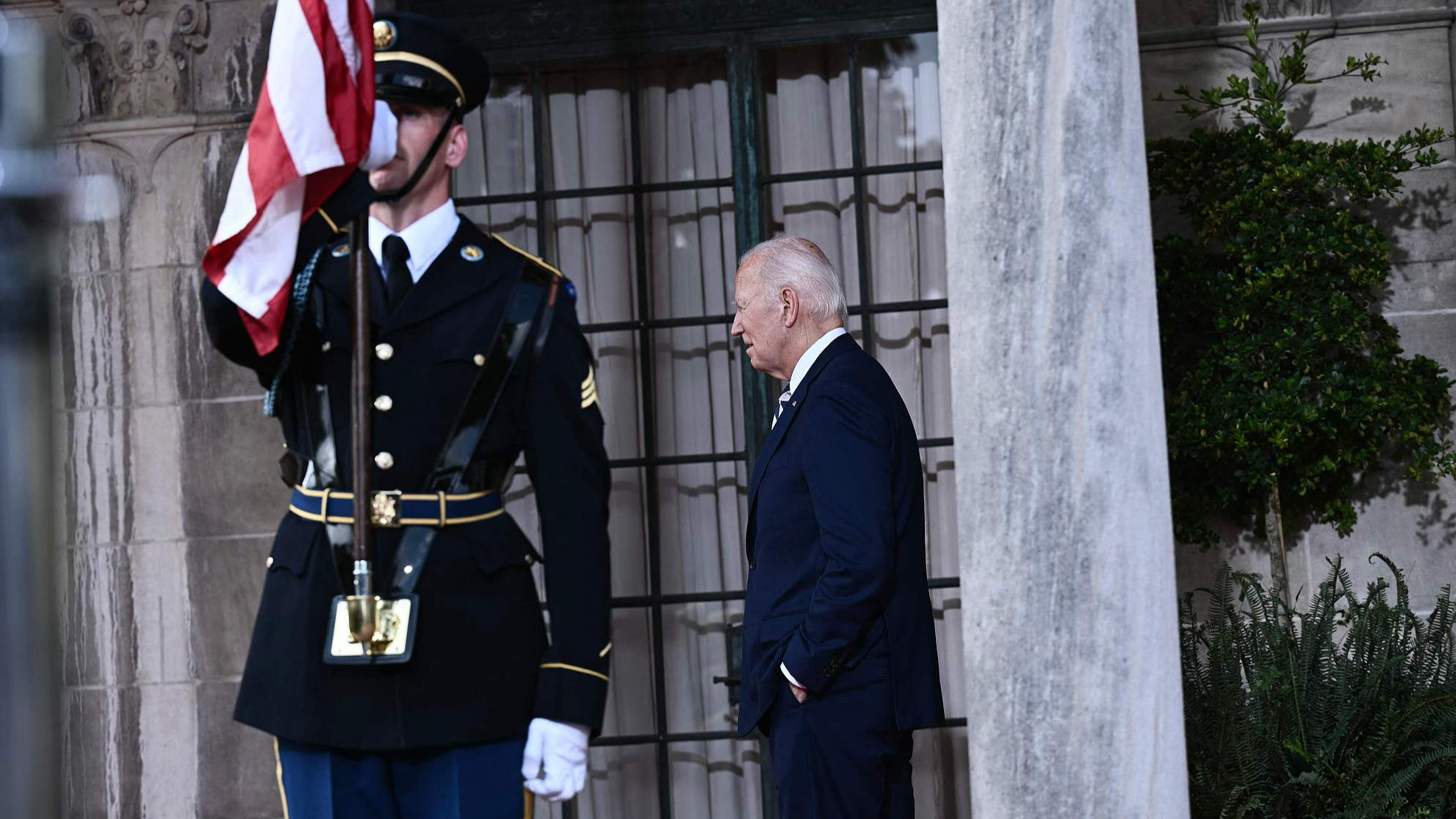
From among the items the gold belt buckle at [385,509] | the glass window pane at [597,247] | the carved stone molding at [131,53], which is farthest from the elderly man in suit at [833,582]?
the carved stone molding at [131,53]

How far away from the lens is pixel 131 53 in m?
4.98

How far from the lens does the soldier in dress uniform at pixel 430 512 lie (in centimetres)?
227

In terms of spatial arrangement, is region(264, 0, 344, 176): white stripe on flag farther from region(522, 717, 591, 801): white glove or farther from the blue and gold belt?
region(522, 717, 591, 801): white glove

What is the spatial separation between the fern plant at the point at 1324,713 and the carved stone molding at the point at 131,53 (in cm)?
365

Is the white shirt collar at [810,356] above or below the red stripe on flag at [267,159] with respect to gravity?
below

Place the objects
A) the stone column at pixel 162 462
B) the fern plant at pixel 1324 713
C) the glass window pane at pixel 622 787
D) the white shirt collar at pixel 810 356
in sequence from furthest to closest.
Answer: the glass window pane at pixel 622 787
the stone column at pixel 162 462
the fern plant at pixel 1324 713
the white shirt collar at pixel 810 356

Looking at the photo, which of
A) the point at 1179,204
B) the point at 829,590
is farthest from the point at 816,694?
the point at 1179,204

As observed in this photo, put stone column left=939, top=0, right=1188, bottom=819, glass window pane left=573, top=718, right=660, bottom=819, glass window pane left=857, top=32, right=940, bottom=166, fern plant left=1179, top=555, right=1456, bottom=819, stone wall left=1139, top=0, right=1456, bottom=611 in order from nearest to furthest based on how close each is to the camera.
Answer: stone column left=939, top=0, right=1188, bottom=819 < fern plant left=1179, top=555, right=1456, bottom=819 < stone wall left=1139, top=0, right=1456, bottom=611 < glass window pane left=573, top=718, right=660, bottom=819 < glass window pane left=857, top=32, right=940, bottom=166

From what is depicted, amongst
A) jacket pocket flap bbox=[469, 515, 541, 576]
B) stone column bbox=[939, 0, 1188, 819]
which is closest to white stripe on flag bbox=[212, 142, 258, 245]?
jacket pocket flap bbox=[469, 515, 541, 576]

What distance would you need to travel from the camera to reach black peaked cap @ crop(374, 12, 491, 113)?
2.38 meters

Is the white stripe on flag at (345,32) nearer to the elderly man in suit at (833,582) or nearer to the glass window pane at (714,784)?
the elderly man in suit at (833,582)

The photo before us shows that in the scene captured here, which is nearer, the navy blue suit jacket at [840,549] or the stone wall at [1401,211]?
the navy blue suit jacket at [840,549]

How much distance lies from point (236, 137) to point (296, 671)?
3072 millimetres

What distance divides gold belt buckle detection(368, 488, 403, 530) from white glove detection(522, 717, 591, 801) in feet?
1.24
